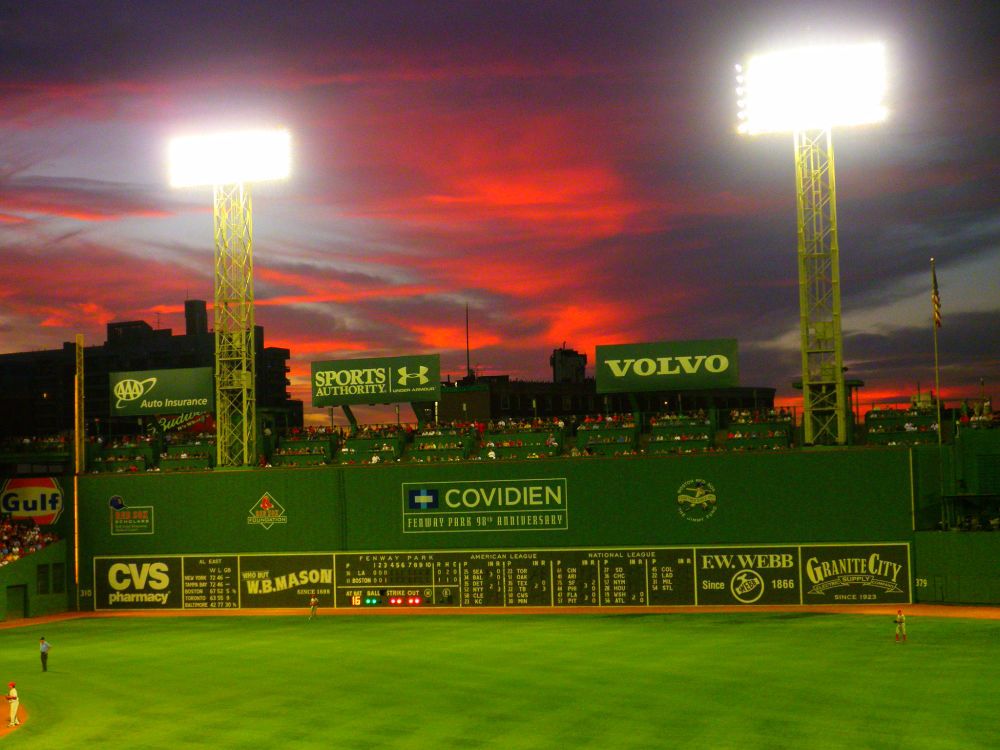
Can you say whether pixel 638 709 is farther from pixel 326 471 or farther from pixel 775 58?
pixel 775 58

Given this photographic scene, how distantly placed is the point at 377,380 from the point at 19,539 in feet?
58.9

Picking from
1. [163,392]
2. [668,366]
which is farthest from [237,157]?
[668,366]

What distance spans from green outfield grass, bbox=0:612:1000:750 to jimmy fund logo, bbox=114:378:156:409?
1803cm

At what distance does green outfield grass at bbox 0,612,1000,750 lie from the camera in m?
24.7

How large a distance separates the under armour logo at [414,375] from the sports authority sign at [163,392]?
981 centimetres

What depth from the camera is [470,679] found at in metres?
31.0

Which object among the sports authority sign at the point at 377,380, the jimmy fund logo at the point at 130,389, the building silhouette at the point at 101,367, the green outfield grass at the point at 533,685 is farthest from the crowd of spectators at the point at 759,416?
the building silhouette at the point at 101,367

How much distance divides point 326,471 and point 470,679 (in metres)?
20.4

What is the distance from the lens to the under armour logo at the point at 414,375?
54.2m

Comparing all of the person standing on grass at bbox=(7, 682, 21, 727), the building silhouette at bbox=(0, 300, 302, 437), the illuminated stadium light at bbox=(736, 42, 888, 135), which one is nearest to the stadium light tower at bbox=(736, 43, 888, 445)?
the illuminated stadium light at bbox=(736, 42, 888, 135)

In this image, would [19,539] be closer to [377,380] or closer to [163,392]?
[163,392]

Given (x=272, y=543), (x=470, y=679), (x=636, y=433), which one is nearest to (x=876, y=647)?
(x=470, y=679)

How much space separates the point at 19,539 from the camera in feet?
171

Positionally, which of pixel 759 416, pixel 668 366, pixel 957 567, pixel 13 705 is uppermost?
pixel 668 366
